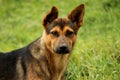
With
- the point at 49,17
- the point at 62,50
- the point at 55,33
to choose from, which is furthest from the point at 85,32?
the point at 62,50

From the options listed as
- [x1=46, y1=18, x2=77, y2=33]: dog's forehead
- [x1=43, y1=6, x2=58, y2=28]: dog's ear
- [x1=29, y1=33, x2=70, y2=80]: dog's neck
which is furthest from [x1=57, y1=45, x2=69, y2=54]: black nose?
[x1=43, y1=6, x2=58, y2=28]: dog's ear

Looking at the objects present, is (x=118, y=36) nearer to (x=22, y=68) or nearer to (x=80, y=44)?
(x=80, y=44)

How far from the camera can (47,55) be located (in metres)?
7.14

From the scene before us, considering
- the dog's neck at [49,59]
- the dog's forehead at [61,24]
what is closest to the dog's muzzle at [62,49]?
the dog's neck at [49,59]

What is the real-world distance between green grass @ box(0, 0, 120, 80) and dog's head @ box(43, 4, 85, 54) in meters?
1.03

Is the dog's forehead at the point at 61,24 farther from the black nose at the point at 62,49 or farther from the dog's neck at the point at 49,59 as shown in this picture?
the black nose at the point at 62,49

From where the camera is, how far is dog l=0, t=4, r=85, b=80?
23.1 feet

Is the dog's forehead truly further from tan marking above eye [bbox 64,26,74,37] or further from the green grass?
the green grass

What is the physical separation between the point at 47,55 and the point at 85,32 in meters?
4.88

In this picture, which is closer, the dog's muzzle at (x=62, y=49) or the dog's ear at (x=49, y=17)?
the dog's muzzle at (x=62, y=49)

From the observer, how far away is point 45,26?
23.8 feet

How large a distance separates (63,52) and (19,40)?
5192mm

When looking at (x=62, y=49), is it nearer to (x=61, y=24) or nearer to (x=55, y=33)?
(x=55, y=33)

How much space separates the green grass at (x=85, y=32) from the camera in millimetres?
8109
